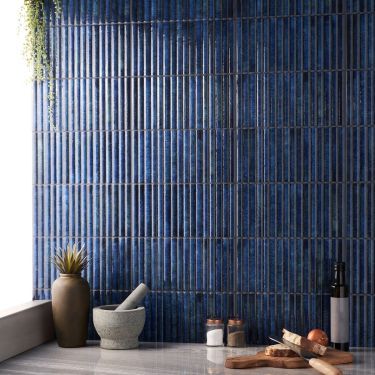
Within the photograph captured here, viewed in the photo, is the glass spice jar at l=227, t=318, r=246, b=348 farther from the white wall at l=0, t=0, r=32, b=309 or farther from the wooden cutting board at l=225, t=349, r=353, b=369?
the white wall at l=0, t=0, r=32, b=309

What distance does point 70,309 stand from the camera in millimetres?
2449

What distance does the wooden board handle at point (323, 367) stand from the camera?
6.41 feet

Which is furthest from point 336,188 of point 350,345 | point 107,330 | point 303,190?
point 107,330

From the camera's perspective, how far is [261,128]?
2.50 metres

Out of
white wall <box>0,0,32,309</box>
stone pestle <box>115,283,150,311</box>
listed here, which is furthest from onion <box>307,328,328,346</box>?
white wall <box>0,0,32,309</box>

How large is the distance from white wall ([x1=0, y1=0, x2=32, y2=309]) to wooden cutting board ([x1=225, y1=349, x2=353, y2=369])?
0.87m

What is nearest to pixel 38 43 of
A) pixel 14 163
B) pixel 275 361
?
pixel 14 163

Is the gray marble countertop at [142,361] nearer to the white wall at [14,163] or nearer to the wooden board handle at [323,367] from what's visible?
the wooden board handle at [323,367]

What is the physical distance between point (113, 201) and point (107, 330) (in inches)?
18.1

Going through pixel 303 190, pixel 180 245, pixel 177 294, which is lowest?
pixel 177 294

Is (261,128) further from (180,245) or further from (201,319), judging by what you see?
(201,319)

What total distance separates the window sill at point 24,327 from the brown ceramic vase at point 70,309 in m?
0.06

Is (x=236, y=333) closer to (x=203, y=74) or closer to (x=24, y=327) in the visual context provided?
(x=24, y=327)

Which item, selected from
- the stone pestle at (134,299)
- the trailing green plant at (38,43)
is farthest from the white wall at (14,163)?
the stone pestle at (134,299)
